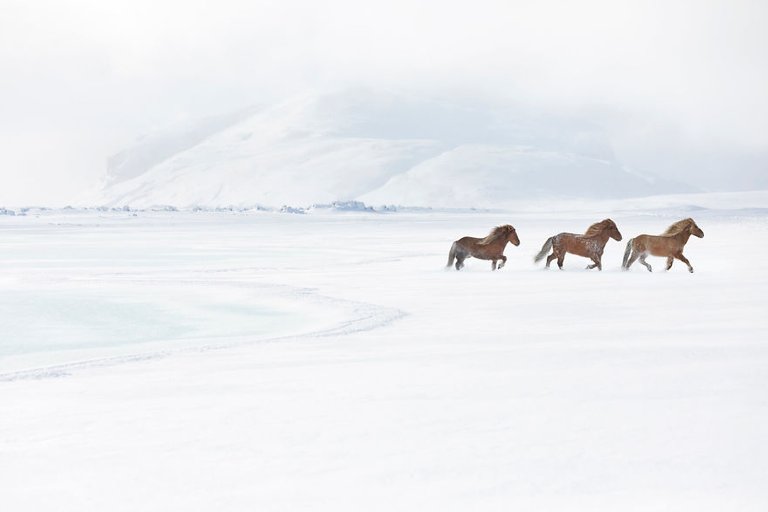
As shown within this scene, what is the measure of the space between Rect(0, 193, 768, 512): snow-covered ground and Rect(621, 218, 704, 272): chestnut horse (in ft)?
9.87

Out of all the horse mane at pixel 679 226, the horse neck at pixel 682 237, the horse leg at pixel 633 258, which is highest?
the horse mane at pixel 679 226

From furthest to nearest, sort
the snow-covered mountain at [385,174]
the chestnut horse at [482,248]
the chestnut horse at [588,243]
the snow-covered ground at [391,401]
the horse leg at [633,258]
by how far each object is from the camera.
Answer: the snow-covered mountain at [385,174]
the chestnut horse at [482,248]
the chestnut horse at [588,243]
the horse leg at [633,258]
the snow-covered ground at [391,401]

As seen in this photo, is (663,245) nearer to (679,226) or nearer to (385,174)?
(679,226)

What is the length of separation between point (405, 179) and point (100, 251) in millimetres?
135641

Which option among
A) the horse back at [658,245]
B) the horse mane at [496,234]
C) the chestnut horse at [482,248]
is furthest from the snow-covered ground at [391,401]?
the horse mane at [496,234]

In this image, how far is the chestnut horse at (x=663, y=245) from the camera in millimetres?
14633

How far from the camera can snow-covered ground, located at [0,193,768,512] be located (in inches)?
143

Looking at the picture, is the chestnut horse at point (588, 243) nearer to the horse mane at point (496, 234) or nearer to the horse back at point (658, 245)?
the horse back at point (658, 245)

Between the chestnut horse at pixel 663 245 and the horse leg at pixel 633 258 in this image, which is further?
the horse leg at pixel 633 258

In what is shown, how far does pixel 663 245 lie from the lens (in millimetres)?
14727

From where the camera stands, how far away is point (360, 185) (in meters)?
159

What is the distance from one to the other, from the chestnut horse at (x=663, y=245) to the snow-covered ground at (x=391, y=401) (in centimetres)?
301

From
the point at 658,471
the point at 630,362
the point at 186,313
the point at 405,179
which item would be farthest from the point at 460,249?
the point at 405,179

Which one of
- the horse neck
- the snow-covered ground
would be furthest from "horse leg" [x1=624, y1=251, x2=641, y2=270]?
the snow-covered ground
